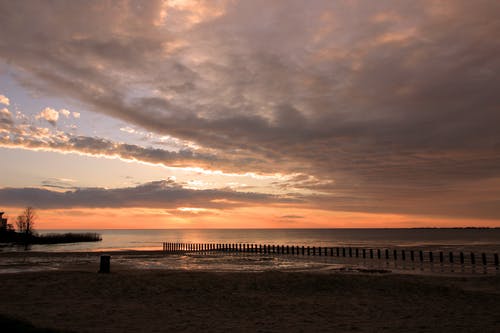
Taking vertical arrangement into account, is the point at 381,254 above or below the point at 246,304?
below

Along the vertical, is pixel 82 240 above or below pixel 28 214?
below

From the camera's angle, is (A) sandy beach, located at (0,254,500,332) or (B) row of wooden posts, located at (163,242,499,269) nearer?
(A) sandy beach, located at (0,254,500,332)

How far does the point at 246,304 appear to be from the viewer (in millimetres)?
15727

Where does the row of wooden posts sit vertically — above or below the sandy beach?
below

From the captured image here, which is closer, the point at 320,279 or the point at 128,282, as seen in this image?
the point at 128,282

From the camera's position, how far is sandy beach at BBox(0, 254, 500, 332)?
11977 mm

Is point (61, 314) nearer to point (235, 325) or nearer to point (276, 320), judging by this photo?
point (235, 325)

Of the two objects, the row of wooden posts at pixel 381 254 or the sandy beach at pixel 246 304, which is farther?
the row of wooden posts at pixel 381 254

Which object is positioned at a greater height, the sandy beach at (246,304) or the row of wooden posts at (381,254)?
the sandy beach at (246,304)

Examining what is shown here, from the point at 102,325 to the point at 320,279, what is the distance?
14.5 metres

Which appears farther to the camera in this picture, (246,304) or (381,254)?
(381,254)

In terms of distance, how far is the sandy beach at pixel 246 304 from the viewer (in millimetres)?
11977

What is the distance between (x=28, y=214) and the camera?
112 m

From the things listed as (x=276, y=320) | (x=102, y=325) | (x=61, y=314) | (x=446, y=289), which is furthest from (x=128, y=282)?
(x=446, y=289)
